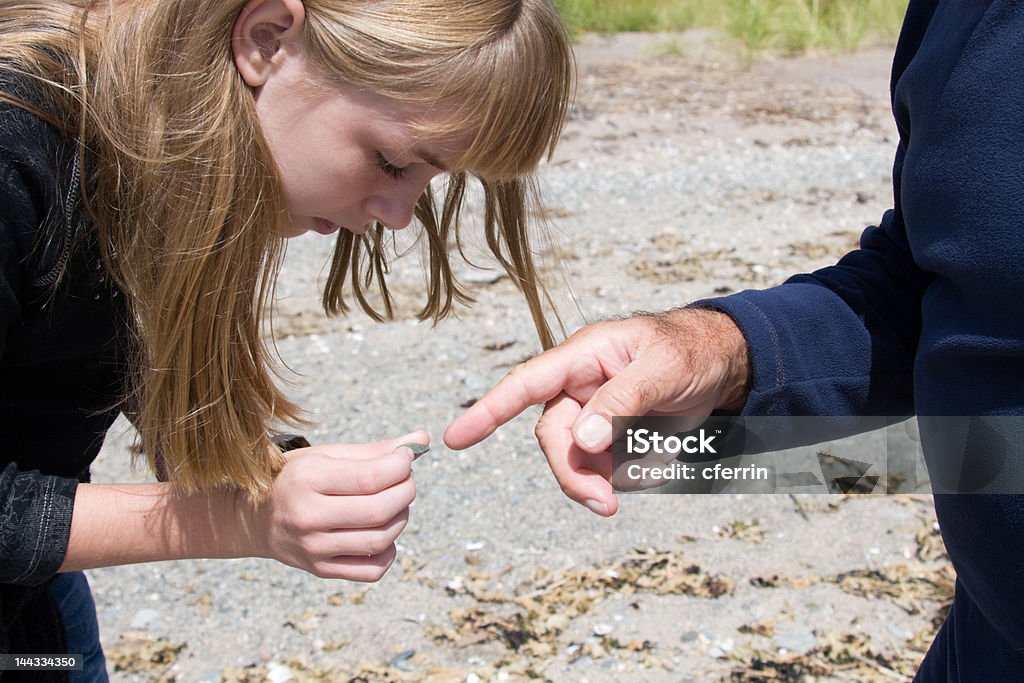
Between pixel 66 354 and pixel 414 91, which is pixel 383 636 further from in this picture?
pixel 414 91

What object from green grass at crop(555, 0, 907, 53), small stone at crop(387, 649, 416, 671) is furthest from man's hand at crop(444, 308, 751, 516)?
green grass at crop(555, 0, 907, 53)

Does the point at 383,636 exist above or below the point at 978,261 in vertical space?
below

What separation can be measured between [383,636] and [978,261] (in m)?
1.86

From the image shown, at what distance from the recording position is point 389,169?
1.68 metres

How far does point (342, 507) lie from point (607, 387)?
0.40 m

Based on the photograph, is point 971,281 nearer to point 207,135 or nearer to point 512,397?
point 512,397

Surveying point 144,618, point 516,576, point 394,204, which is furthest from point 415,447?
point 144,618

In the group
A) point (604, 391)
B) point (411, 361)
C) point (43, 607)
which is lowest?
point (411, 361)

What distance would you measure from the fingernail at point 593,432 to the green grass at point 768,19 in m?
8.13

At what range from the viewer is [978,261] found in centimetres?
125

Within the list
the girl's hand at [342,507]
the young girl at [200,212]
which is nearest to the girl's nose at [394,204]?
the young girl at [200,212]

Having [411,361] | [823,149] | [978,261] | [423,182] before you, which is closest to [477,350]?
[411,361]

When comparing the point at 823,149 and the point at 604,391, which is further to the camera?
the point at 823,149

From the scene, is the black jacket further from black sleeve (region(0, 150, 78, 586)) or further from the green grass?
the green grass
